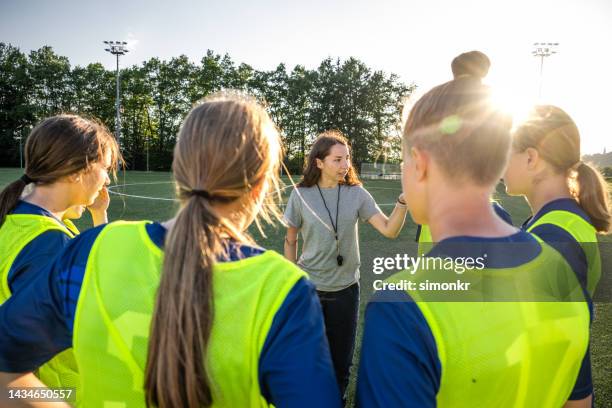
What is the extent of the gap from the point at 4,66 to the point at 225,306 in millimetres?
72961

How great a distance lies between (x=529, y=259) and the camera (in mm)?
1253

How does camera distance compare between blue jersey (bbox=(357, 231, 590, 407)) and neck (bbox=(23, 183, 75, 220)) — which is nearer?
blue jersey (bbox=(357, 231, 590, 407))

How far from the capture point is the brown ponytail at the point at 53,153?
2.28 meters

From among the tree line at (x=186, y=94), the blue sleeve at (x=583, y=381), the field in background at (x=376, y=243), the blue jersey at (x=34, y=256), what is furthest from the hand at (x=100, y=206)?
the tree line at (x=186, y=94)

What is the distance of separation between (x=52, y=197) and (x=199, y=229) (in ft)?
5.23

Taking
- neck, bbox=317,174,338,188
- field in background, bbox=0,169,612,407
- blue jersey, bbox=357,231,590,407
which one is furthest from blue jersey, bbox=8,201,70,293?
neck, bbox=317,174,338,188

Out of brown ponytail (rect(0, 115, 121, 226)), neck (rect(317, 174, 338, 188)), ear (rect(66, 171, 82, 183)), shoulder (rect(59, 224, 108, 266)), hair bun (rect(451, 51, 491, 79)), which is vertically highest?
hair bun (rect(451, 51, 491, 79))

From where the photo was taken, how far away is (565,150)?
2.46 meters

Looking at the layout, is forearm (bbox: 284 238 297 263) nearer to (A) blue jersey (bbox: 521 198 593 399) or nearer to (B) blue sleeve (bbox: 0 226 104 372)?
(A) blue jersey (bbox: 521 198 593 399)

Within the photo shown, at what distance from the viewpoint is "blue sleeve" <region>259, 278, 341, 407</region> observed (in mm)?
1098

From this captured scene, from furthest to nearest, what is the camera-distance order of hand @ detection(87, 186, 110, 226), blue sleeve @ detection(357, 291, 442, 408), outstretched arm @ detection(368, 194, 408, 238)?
outstretched arm @ detection(368, 194, 408, 238)
hand @ detection(87, 186, 110, 226)
blue sleeve @ detection(357, 291, 442, 408)

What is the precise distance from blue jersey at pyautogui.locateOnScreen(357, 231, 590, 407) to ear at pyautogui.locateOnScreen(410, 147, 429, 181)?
0.43m

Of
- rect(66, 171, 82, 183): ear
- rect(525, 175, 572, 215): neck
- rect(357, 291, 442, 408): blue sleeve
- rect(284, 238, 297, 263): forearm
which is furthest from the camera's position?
rect(284, 238, 297, 263): forearm

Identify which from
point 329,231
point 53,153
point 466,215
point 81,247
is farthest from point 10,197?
point 329,231
